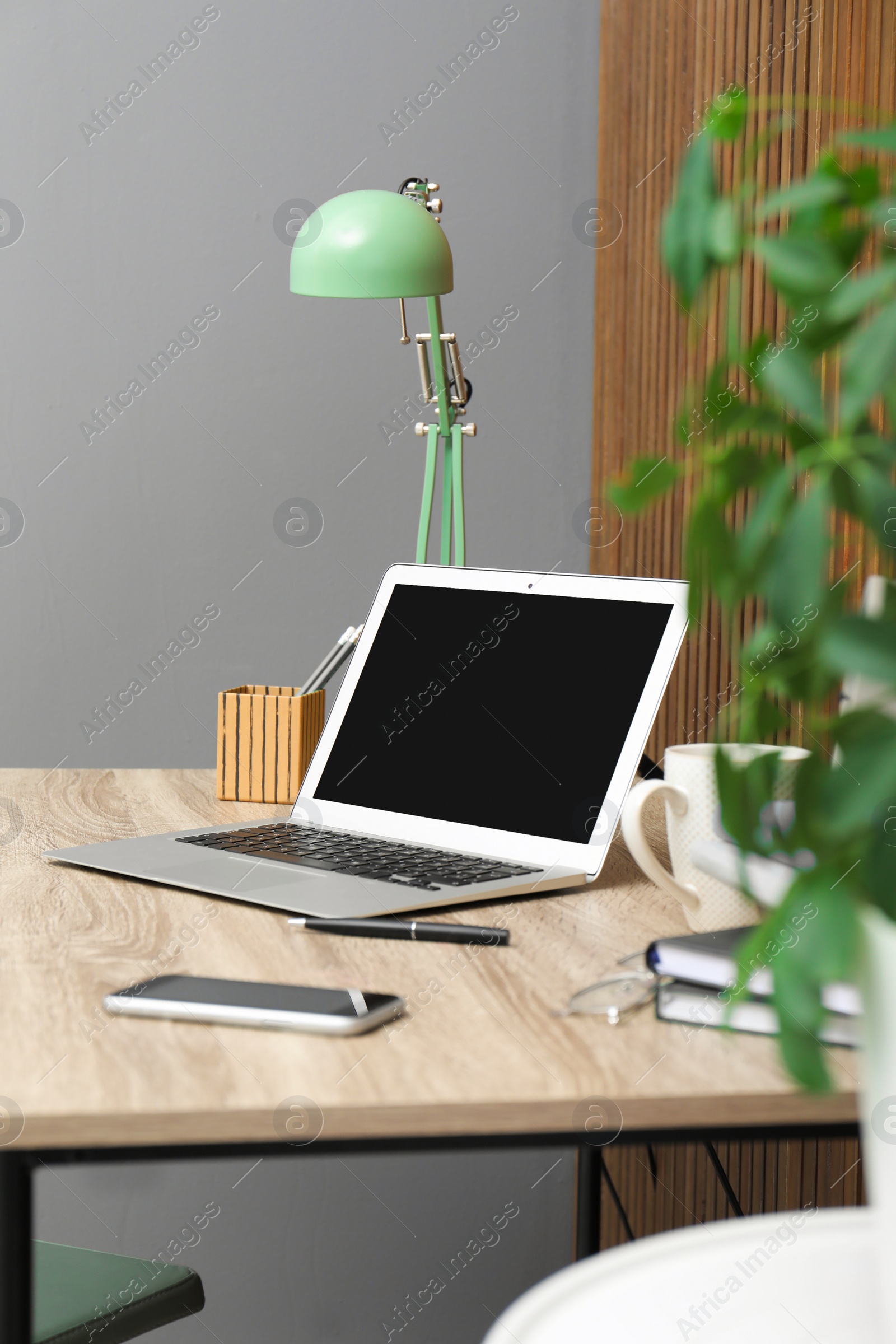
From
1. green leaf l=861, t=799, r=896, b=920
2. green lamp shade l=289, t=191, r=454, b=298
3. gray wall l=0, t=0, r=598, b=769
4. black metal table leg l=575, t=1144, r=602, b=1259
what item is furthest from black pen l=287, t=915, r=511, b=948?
gray wall l=0, t=0, r=598, b=769

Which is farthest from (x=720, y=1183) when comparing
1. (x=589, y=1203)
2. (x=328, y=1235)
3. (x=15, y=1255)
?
(x=15, y=1255)

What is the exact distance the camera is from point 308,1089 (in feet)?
1.68

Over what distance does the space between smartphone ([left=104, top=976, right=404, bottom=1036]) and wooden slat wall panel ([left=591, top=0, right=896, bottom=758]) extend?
0.63 meters

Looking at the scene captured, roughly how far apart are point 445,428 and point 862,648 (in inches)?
45.6

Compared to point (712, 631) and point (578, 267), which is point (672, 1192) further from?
point (578, 267)

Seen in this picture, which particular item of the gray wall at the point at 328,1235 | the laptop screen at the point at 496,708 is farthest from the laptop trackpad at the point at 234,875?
the gray wall at the point at 328,1235

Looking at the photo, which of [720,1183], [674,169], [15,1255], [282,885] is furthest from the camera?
[674,169]

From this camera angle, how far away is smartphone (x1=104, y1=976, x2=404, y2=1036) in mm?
579

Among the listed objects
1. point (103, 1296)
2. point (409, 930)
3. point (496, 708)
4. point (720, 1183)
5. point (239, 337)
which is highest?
point (239, 337)

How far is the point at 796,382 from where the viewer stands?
10.3 inches

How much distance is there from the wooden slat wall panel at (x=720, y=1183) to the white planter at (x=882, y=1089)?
70cm

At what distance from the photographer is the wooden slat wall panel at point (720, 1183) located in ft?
4.05

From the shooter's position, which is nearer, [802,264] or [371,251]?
[802,264]

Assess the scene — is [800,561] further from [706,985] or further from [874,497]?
[706,985]
